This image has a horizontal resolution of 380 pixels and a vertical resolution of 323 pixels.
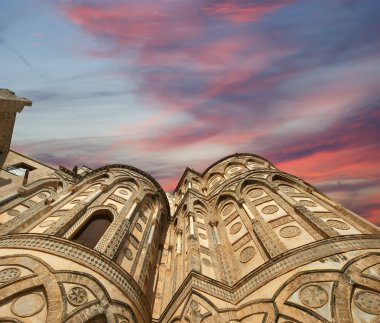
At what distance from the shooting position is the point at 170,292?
11859mm

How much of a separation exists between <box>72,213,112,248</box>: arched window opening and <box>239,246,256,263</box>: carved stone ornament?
20.4 ft

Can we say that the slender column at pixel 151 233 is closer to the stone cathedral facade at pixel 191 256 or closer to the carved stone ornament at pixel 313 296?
the stone cathedral facade at pixel 191 256

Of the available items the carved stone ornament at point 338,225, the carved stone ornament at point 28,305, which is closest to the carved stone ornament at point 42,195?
the carved stone ornament at point 28,305

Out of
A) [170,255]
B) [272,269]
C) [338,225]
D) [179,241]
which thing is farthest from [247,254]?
[170,255]

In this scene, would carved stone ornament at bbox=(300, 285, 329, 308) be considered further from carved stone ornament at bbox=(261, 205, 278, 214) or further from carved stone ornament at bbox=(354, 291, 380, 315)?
carved stone ornament at bbox=(261, 205, 278, 214)

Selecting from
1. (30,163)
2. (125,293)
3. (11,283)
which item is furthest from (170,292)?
(30,163)

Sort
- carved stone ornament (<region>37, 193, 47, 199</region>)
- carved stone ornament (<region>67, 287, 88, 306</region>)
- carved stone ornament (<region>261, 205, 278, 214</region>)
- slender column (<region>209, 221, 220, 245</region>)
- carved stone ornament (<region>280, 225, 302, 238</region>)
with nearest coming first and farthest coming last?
carved stone ornament (<region>67, 287, 88, 306</region>), carved stone ornament (<region>280, 225, 302, 238</region>), carved stone ornament (<region>261, 205, 278, 214</region>), slender column (<region>209, 221, 220, 245</region>), carved stone ornament (<region>37, 193, 47, 199</region>)

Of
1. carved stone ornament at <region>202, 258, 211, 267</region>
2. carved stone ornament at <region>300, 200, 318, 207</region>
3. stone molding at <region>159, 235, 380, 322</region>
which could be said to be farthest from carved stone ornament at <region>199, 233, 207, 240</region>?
carved stone ornament at <region>300, 200, 318, 207</region>

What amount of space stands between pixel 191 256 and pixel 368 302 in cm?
633

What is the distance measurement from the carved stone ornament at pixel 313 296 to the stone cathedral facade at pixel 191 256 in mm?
30

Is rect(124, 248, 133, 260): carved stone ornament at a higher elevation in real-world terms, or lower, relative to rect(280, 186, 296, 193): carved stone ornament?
lower

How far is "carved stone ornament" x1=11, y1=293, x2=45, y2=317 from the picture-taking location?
7352 mm

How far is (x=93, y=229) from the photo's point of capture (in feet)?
41.3

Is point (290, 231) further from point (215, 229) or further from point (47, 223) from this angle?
point (47, 223)
